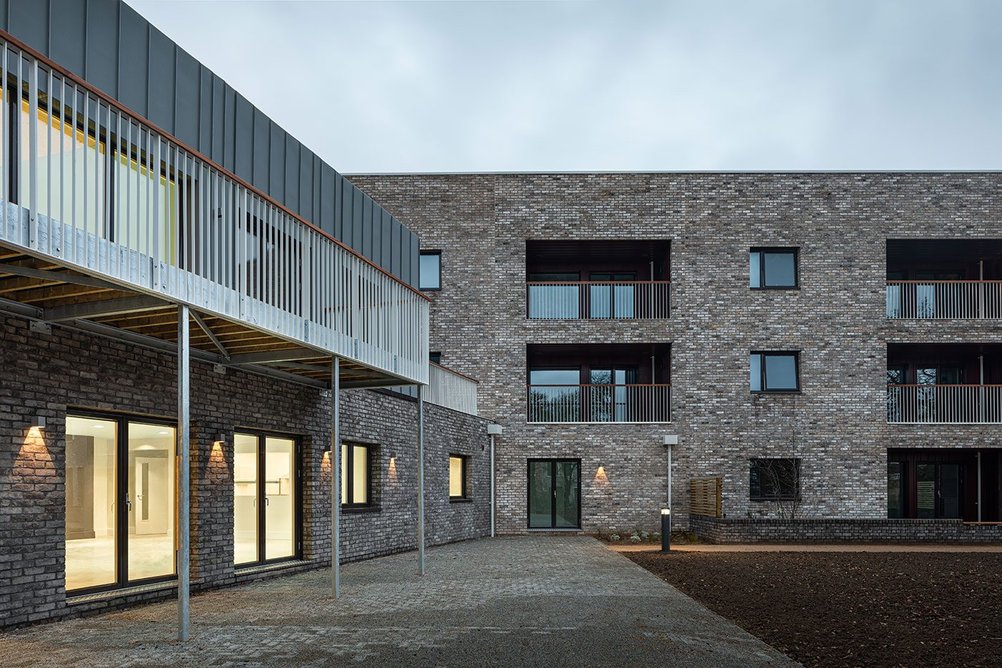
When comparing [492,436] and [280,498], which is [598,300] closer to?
[492,436]

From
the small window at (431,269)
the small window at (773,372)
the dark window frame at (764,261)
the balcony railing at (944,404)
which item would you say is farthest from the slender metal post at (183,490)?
the balcony railing at (944,404)

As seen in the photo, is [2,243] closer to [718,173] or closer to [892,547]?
[892,547]

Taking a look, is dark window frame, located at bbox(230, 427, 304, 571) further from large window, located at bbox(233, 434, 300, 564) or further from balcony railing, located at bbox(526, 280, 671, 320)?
balcony railing, located at bbox(526, 280, 671, 320)

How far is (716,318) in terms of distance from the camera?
956 inches

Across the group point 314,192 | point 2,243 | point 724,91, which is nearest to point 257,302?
point 2,243

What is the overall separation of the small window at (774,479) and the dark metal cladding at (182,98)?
12.9 metres

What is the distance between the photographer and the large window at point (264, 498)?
12055 mm

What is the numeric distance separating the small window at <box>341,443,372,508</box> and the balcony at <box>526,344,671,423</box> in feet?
28.5

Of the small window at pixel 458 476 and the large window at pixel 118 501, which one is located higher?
the large window at pixel 118 501

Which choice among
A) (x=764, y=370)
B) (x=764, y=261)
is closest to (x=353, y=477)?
(x=764, y=370)

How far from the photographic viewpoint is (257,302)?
8836 millimetres

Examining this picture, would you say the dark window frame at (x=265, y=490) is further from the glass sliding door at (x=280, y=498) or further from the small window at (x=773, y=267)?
the small window at (x=773, y=267)

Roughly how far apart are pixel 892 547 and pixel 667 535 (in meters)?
5.74

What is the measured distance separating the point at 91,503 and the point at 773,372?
1945 cm
